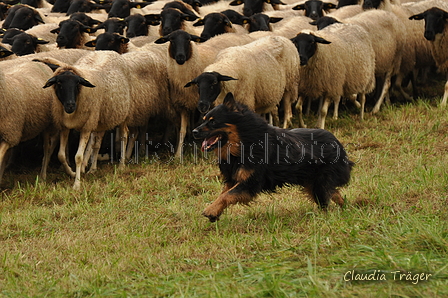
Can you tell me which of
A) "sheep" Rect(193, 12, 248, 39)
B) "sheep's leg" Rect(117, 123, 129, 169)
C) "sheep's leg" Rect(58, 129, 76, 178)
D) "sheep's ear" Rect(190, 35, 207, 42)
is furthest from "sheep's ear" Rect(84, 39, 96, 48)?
"sheep's leg" Rect(58, 129, 76, 178)

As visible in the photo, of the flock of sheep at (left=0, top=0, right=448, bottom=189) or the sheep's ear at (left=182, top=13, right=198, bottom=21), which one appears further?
the sheep's ear at (left=182, top=13, right=198, bottom=21)

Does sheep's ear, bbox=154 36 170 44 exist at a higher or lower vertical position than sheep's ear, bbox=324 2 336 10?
higher

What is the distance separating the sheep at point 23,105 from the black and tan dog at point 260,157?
3365 millimetres

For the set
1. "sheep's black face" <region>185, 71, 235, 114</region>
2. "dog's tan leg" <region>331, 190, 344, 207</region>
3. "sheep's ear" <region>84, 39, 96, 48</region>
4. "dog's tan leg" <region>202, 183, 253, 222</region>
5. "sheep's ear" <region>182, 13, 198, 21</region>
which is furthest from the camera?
"sheep's ear" <region>182, 13, 198, 21</region>

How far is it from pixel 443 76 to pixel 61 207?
384 inches

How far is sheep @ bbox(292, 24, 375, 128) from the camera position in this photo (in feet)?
34.2

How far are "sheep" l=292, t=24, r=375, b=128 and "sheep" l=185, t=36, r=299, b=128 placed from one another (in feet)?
0.87

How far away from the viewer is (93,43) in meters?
10.5

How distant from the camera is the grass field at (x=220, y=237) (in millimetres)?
4199

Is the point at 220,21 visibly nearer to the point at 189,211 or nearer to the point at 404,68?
the point at 404,68

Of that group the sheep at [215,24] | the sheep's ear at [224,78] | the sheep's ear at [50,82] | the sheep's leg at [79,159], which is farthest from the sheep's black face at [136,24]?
the sheep's ear at [50,82]

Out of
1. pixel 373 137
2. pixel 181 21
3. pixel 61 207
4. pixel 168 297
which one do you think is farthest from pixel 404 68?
pixel 168 297

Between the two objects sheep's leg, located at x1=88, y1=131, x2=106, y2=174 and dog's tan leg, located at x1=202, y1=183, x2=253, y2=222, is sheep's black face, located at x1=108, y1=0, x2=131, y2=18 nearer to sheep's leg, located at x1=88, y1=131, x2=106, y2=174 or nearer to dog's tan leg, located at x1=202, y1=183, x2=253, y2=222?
sheep's leg, located at x1=88, y1=131, x2=106, y2=174

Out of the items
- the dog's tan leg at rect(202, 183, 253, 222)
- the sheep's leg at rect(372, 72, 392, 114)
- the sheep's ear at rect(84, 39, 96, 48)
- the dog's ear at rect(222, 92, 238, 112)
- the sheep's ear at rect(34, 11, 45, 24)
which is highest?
the dog's ear at rect(222, 92, 238, 112)
